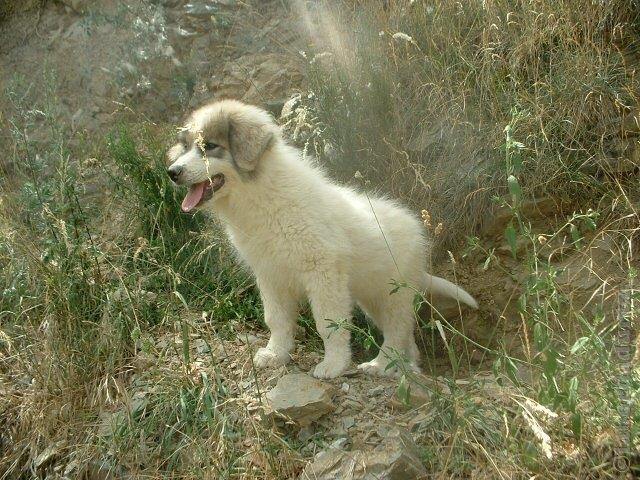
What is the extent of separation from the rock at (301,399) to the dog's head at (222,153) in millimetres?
1052

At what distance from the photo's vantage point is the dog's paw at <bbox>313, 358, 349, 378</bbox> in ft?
13.0

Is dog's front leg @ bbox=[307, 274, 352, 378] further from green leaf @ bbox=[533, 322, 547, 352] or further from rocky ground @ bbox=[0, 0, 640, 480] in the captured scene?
green leaf @ bbox=[533, 322, 547, 352]

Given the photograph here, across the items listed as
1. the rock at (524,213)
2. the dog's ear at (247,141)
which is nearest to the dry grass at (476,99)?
the rock at (524,213)

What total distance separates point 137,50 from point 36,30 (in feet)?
4.08

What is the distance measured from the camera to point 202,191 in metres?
4.04

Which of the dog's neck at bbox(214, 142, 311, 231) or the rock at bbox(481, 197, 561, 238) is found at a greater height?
the dog's neck at bbox(214, 142, 311, 231)

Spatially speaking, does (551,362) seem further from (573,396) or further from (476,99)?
(476,99)

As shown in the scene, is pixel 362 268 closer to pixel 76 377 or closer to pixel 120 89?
pixel 76 377

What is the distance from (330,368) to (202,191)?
44.7 inches

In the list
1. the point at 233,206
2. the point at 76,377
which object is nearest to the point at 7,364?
the point at 76,377

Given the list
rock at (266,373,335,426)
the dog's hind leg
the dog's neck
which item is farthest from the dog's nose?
the dog's hind leg

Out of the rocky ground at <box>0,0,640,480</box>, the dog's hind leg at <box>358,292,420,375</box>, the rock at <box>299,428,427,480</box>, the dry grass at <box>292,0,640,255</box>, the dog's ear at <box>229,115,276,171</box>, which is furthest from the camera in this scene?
the dry grass at <box>292,0,640,255</box>

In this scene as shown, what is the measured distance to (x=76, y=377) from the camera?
13.2ft

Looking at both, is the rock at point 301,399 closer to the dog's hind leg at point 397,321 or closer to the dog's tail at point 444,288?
the dog's hind leg at point 397,321
